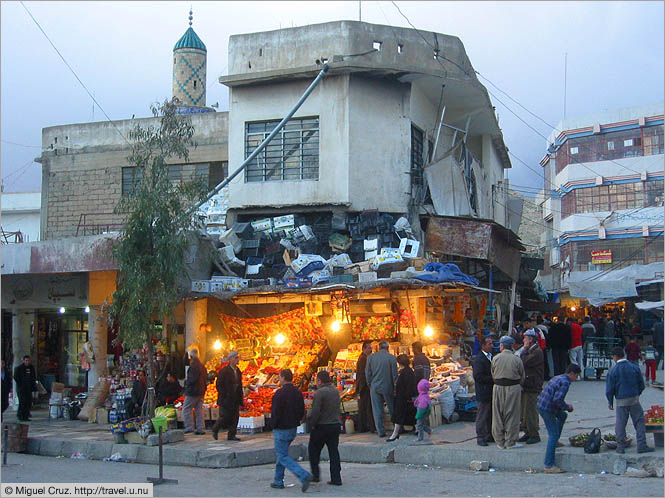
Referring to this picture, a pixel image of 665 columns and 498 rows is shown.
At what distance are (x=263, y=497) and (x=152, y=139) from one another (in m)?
8.01

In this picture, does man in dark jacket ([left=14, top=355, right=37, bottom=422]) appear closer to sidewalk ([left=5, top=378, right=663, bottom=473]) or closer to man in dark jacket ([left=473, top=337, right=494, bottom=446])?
sidewalk ([left=5, top=378, right=663, bottom=473])

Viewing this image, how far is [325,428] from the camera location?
32.3ft

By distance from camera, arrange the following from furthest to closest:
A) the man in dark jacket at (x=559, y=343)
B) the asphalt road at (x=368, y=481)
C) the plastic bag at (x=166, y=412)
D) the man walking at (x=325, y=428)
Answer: the man in dark jacket at (x=559, y=343)
the plastic bag at (x=166, y=412)
the man walking at (x=325, y=428)
the asphalt road at (x=368, y=481)

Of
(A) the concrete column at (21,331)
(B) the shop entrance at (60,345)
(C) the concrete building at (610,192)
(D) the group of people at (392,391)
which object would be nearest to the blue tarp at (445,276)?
(D) the group of people at (392,391)

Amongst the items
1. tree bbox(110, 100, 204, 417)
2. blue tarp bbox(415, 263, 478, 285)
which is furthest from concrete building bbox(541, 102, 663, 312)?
tree bbox(110, 100, 204, 417)

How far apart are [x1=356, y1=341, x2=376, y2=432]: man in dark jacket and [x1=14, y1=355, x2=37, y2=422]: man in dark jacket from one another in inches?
343

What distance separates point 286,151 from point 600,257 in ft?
81.7

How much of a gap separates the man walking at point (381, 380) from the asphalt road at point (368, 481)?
141 centimetres

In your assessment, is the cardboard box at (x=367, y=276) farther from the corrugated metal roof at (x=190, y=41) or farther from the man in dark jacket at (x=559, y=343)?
the corrugated metal roof at (x=190, y=41)

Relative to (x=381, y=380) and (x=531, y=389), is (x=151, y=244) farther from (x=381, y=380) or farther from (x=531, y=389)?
(x=531, y=389)

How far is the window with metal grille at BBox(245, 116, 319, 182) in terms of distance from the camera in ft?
62.4

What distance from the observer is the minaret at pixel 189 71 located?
86.4 feet

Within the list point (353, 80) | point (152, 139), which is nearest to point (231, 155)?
point (353, 80)

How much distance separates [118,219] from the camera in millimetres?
23328
